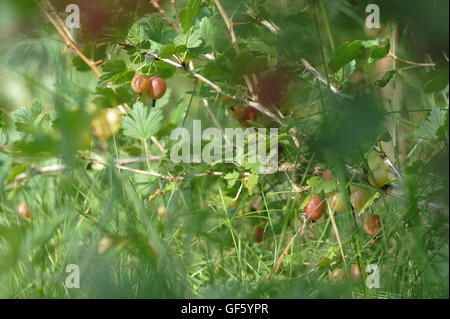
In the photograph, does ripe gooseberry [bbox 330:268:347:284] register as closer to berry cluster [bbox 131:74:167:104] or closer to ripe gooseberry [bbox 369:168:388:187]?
ripe gooseberry [bbox 369:168:388:187]

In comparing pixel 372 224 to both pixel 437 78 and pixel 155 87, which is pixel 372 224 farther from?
pixel 155 87

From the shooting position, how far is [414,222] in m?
0.82

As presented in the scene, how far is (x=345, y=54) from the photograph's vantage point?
919 millimetres

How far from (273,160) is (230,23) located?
325mm

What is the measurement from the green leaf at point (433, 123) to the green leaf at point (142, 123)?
0.58 m

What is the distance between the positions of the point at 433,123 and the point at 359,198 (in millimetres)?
227

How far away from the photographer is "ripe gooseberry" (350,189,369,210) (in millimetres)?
1030

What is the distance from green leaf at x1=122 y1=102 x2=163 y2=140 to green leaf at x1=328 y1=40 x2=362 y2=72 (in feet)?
1.43

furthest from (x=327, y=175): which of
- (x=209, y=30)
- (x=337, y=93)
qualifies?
(x=209, y=30)

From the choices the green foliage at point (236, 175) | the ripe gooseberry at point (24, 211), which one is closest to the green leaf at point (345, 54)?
the green foliage at point (236, 175)

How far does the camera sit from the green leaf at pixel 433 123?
2.86 feet

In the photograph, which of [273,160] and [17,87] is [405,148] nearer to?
[273,160]

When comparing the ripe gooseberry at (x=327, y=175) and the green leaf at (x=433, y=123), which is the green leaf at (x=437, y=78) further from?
the ripe gooseberry at (x=327, y=175)
